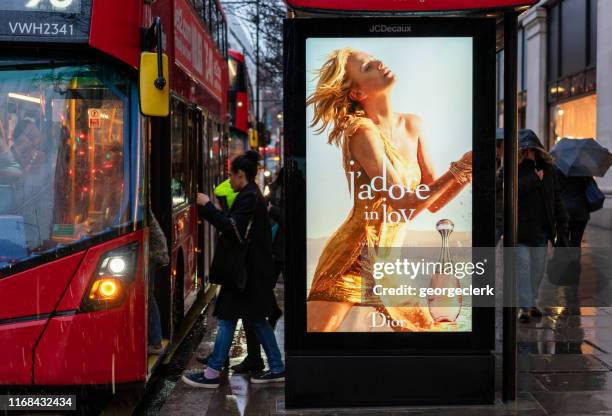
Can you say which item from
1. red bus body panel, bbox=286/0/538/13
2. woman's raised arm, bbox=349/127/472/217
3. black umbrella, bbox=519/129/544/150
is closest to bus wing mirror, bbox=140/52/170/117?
red bus body panel, bbox=286/0/538/13

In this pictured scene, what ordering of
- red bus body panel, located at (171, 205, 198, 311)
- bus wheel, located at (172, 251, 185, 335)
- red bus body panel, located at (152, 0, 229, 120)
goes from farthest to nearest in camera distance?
bus wheel, located at (172, 251, 185, 335), red bus body panel, located at (171, 205, 198, 311), red bus body panel, located at (152, 0, 229, 120)

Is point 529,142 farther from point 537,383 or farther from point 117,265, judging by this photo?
point 117,265

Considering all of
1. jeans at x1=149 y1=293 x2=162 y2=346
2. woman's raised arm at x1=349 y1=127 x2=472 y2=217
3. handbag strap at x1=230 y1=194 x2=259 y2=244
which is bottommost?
jeans at x1=149 y1=293 x2=162 y2=346

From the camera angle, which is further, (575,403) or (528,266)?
(528,266)

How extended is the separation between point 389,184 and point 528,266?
370cm

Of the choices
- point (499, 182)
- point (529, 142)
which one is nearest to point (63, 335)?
point (499, 182)

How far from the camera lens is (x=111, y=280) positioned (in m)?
5.21

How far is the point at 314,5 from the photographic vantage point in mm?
5055

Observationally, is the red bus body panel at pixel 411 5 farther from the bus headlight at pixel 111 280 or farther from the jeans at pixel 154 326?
the jeans at pixel 154 326

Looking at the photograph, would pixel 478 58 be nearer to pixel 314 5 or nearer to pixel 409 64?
pixel 409 64

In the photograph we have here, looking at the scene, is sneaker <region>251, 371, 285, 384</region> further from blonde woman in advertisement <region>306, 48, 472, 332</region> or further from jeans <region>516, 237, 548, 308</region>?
jeans <region>516, 237, 548, 308</region>

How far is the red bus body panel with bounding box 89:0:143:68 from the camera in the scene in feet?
16.5

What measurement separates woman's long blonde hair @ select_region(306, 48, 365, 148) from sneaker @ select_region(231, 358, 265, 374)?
2311 mm

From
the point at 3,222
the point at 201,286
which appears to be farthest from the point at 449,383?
the point at 201,286
